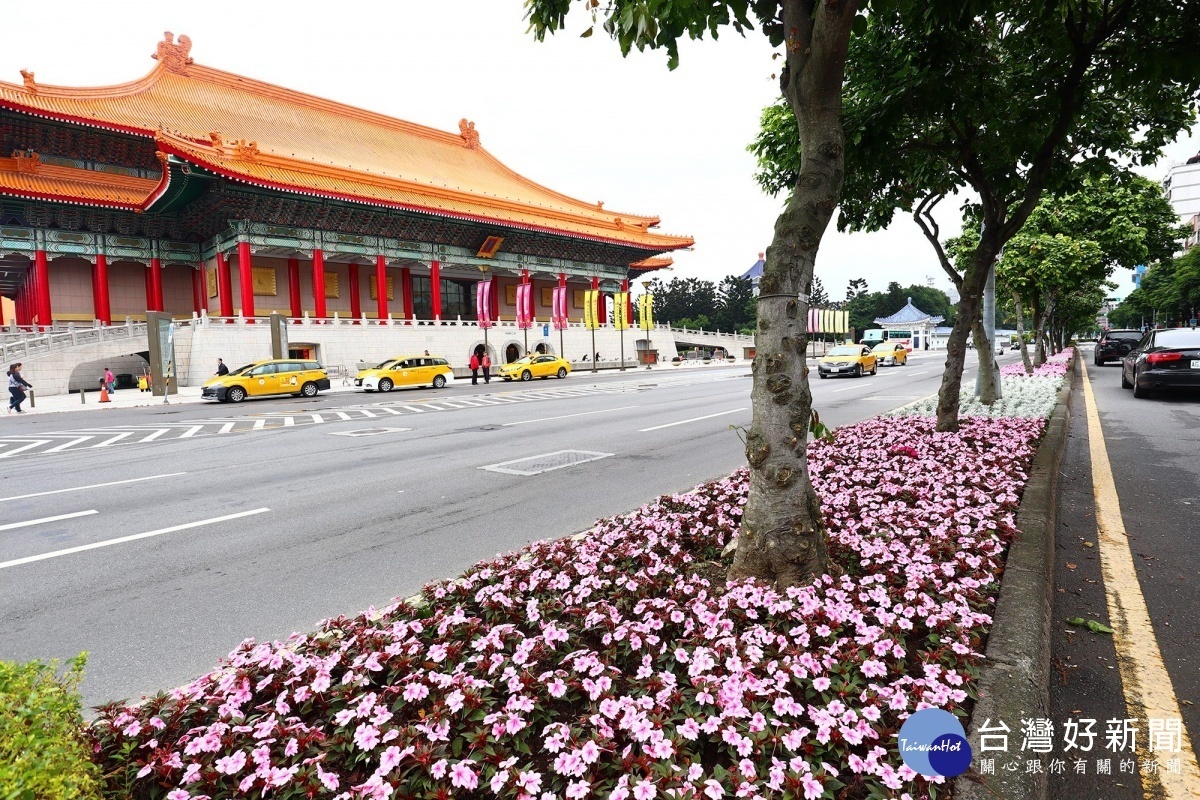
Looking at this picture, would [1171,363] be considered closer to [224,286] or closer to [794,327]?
[794,327]

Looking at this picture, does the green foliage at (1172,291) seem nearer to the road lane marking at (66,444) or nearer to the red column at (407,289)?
the red column at (407,289)

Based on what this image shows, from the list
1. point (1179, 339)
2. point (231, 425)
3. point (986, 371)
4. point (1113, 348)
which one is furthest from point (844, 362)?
point (231, 425)

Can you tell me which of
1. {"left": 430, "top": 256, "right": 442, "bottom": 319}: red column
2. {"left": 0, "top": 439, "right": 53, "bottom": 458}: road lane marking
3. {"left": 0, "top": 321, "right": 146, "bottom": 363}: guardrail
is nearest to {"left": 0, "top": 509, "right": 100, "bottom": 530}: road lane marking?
{"left": 0, "top": 439, "right": 53, "bottom": 458}: road lane marking

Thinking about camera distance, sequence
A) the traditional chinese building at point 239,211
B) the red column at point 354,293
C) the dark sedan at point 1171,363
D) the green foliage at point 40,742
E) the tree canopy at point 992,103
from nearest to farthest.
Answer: the green foliage at point 40,742, the tree canopy at point 992,103, the dark sedan at point 1171,363, the traditional chinese building at point 239,211, the red column at point 354,293

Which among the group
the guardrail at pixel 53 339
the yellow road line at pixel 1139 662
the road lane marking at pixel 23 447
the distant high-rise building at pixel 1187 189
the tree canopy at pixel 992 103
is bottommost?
the yellow road line at pixel 1139 662

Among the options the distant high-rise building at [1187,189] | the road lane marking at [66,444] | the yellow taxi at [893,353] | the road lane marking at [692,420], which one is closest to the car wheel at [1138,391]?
the road lane marking at [692,420]

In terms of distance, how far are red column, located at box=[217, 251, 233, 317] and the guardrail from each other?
13.5 feet

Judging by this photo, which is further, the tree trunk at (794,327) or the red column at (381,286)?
the red column at (381,286)

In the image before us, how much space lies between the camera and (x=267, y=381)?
890 inches

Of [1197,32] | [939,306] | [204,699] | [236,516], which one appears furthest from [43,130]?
[939,306]

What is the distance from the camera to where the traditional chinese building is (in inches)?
1099

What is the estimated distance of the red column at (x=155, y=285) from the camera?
3256 cm

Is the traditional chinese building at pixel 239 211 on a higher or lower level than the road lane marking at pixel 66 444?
higher

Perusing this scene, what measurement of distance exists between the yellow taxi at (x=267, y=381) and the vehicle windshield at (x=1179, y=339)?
25399 mm
